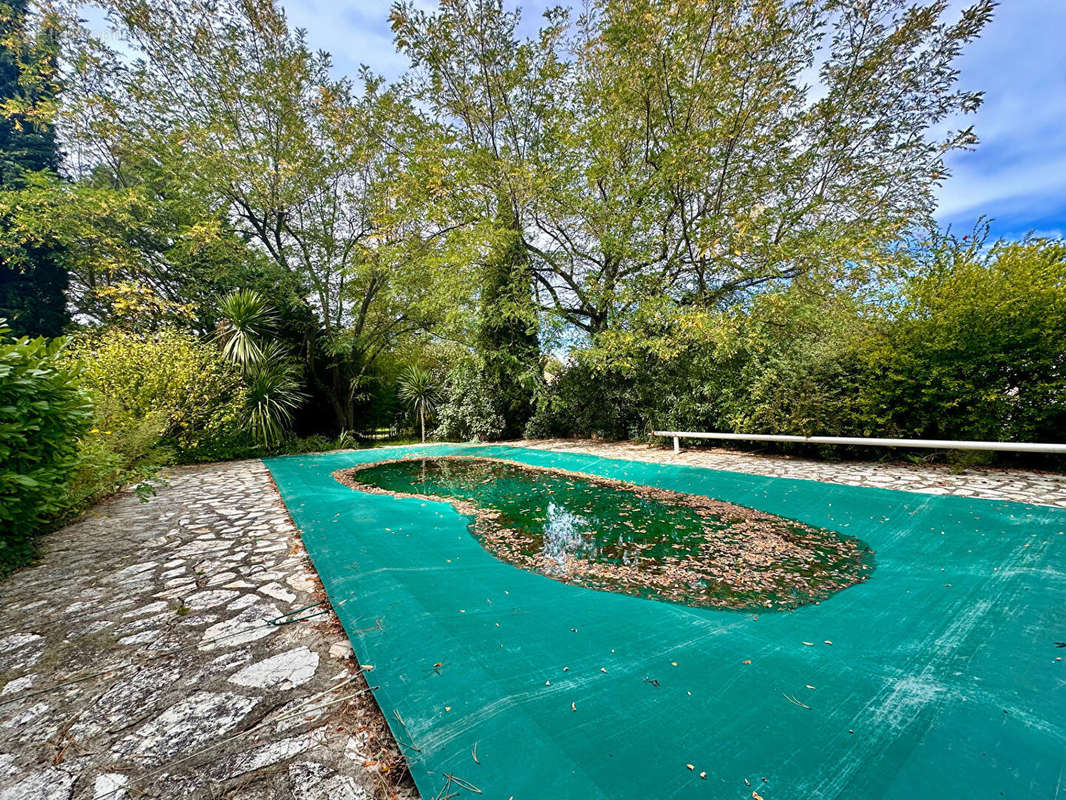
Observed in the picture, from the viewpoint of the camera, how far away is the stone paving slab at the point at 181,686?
1.03 m

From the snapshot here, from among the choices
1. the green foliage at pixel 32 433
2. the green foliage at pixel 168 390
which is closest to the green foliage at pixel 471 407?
the green foliage at pixel 168 390

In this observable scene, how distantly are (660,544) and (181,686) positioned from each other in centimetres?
258

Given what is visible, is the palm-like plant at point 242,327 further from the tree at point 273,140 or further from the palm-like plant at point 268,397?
the tree at point 273,140

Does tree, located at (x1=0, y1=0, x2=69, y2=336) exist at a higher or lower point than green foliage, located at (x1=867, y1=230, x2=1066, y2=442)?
higher

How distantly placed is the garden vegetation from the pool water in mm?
3105

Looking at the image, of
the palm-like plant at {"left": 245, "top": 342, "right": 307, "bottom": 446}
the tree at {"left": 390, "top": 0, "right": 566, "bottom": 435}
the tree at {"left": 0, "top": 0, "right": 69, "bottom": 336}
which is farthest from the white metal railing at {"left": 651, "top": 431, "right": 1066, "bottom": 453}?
the tree at {"left": 0, "top": 0, "right": 69, "bottom": 336}

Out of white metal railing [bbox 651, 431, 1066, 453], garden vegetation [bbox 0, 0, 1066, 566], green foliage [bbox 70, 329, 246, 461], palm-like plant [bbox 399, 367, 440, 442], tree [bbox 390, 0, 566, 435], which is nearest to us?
white metal railing [bbox 651, 431, 1066, 453]

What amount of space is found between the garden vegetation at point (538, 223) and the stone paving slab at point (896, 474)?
483mm

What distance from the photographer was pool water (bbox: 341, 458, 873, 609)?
2158mm

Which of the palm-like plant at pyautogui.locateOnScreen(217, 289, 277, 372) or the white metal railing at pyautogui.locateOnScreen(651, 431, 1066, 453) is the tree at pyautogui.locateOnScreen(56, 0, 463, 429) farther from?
the white metal railing at pyautogui.locateOnScreen(651, 431, 1066, 453)

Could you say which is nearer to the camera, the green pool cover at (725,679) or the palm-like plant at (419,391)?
the green pool cover at (725,679)

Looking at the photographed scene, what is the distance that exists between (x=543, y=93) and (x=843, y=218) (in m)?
6.39

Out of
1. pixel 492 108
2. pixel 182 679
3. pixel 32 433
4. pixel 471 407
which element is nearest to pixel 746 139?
pixel 492 108

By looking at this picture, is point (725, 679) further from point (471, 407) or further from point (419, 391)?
point (419, 391)
